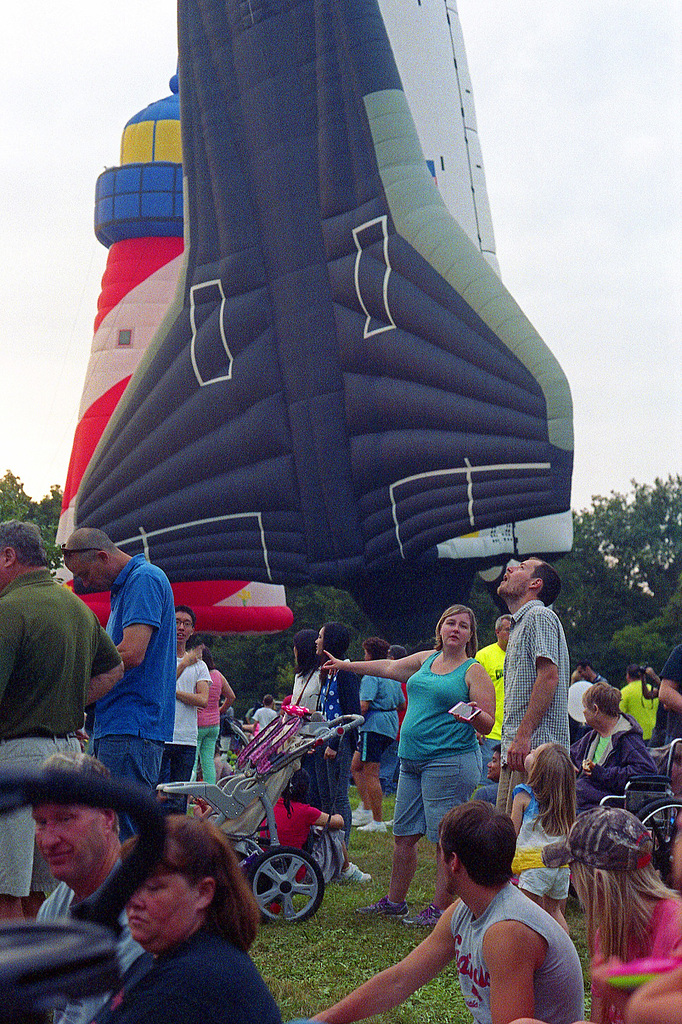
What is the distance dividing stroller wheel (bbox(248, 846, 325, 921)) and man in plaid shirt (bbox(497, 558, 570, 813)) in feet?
4.22

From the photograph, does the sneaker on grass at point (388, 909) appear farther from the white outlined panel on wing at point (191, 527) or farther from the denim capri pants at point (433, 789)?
the white outlined panel on wing at point (191, 527)

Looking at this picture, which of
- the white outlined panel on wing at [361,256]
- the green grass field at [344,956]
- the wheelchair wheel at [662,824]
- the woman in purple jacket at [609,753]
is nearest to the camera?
the green grass field at [344,956]

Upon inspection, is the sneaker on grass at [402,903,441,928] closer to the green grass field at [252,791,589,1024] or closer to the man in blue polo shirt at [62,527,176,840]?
the green grass field at [252,791,589,1024]

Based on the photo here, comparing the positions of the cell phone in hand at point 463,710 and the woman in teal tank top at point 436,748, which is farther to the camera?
the woman in teal tank top at point 436,748

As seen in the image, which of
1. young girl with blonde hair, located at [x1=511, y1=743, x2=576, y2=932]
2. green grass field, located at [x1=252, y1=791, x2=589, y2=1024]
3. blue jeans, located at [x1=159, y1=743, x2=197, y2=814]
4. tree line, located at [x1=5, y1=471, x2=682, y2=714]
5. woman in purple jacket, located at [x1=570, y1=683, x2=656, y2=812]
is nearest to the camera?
green grass field, located at [x1=252, y1=791, x2=589, y2=1024]

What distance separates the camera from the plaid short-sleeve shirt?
4.36 metres

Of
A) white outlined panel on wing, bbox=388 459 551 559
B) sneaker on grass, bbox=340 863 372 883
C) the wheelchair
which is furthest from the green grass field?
white outlined panel on wing, bbox=388 459 551 559

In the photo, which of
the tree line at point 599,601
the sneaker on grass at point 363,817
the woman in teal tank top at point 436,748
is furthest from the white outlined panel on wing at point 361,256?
the tree line at point 599,601

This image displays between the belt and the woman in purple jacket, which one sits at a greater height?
the belt

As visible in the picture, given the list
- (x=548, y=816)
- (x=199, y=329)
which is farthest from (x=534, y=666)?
(x=199, y=329)

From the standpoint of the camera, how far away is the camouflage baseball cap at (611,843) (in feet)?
7.98

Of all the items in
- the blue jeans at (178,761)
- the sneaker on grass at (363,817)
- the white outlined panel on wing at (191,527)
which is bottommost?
the sneaker on grass at (363,817)

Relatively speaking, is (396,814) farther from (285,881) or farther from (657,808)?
(657,808)

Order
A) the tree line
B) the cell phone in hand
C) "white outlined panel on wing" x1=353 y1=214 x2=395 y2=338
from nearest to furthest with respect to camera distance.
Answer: the cell phone in hand → "white outlined panel on wing" x1=353 y1=214 x2=395 y2=338 → the tree line
